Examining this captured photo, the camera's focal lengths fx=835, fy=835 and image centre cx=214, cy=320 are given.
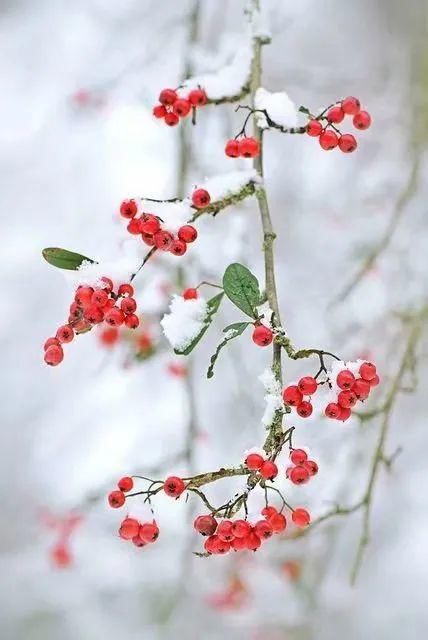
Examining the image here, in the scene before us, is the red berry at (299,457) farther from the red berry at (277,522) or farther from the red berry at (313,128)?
the red berry at (313,128)

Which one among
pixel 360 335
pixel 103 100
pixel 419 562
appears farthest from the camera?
pixel 419 562

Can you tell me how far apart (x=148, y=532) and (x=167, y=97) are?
50 centimetres

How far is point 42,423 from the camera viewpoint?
3566 mm

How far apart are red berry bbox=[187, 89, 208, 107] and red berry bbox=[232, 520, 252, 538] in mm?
522

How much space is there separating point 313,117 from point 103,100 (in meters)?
1.66

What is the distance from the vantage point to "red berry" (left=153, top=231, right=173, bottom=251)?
830 millimetres

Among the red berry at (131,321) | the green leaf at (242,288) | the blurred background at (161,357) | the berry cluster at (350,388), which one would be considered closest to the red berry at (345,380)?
the berry cluster at (350,388)

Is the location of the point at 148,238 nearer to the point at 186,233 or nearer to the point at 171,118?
the point at 186,233

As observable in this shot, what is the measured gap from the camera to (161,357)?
101 inches

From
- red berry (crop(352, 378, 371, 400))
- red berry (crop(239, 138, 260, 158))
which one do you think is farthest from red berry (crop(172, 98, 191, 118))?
red berry (crop(352, 378, 371, 400))

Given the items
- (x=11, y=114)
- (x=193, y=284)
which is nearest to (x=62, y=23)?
(x=11, y=114)

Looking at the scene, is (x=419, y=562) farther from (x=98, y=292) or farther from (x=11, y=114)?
(x=98, y=292)

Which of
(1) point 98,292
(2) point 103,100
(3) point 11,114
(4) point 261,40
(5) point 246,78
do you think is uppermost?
(3) point 11,114

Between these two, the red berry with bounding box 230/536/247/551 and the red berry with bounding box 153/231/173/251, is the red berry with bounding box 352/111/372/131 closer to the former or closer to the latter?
the red berry with bounding box 153/231/173/251
